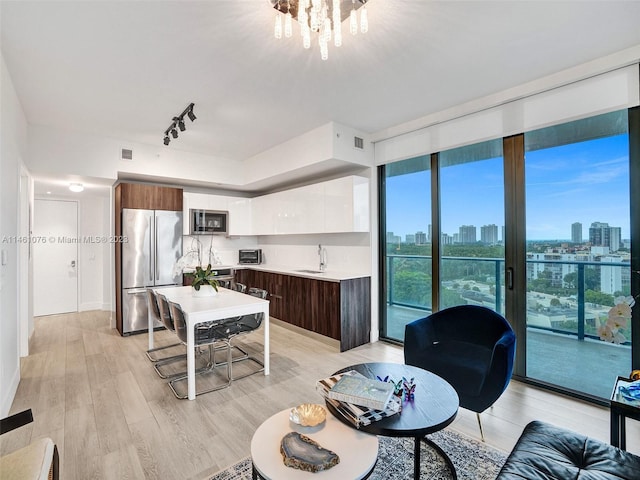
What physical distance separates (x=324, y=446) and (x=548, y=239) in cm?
277

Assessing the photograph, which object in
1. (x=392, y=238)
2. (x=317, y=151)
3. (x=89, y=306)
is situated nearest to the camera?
(x=317, y=151)

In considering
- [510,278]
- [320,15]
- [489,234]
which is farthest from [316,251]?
[320,15]

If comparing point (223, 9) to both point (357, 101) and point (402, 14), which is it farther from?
point (357, 101)

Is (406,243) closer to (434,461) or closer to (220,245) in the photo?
(434,461)

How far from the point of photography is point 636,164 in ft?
8.03

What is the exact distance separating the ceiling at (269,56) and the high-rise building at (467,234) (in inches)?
52.4

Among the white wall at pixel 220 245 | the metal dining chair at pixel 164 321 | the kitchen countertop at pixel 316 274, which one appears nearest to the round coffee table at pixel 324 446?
the metal dining chair at pixel 164 321

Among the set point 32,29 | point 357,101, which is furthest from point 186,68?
point 357,101

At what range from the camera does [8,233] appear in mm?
2527

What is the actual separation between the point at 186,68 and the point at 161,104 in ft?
2.80

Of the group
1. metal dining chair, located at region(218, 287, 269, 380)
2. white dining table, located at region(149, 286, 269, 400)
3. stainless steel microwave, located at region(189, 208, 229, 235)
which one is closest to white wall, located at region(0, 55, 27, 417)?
white dining table, located at region(149, 286, 269, 400)

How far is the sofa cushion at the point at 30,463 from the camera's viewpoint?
125 centimetres

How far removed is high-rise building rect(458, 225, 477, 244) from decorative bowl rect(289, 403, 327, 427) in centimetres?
264

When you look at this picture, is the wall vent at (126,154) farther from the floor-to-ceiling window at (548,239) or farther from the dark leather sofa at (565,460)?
Result: the dark leather sofa at (565,460)
